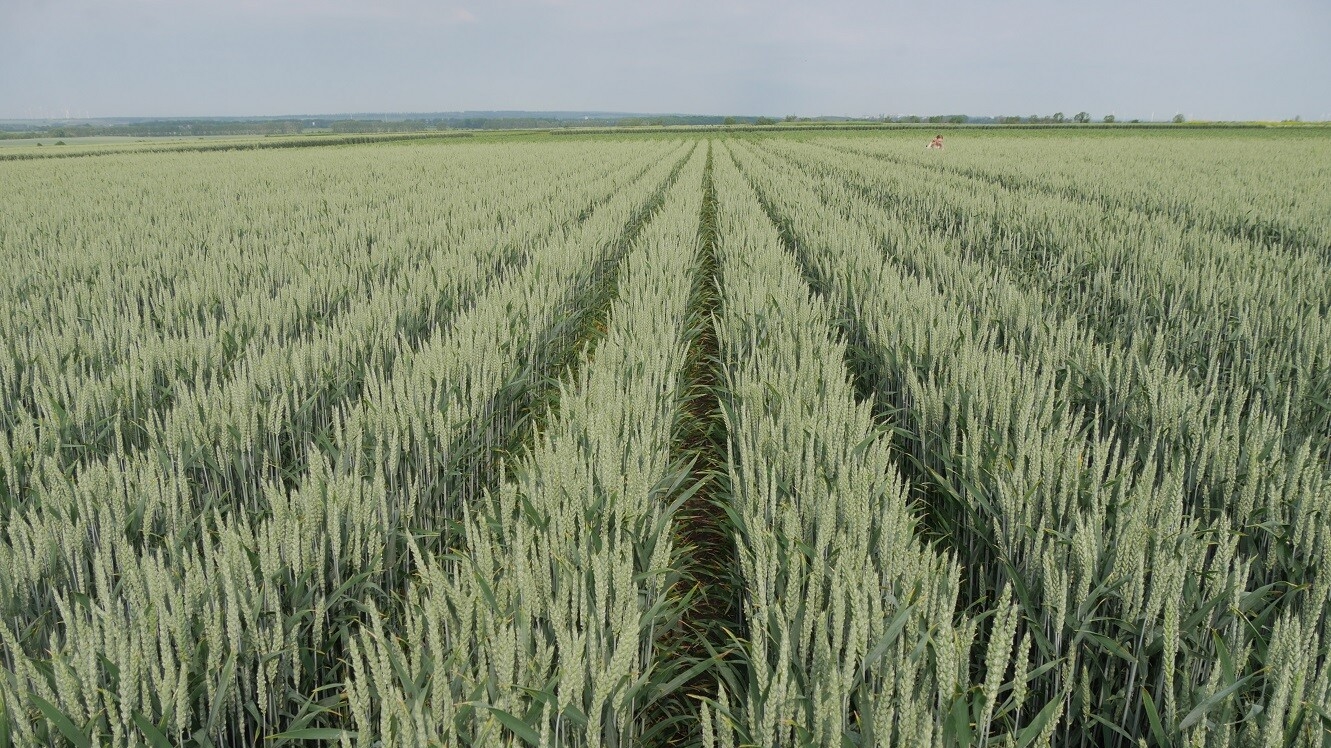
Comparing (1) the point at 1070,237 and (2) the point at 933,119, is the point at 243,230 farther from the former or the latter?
(2) the point at 933,119

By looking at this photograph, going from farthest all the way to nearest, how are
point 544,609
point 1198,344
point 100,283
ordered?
point 100,283
point 1198,344
point 544,609

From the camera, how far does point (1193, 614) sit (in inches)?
71.2

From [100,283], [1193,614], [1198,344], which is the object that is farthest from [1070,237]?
[100,283]

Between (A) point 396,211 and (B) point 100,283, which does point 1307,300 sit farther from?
(A) point 396,211

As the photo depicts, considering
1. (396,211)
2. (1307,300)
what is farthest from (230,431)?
(396,211)

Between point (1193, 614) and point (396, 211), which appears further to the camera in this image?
point (396, 211)

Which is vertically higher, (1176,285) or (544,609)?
(1176,285)

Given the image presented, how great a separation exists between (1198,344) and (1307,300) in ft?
4.43

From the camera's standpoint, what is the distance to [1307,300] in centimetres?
535

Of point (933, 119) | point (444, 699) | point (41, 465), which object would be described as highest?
point (933, 119)

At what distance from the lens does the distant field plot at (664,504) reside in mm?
1492

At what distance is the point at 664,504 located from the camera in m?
3.40

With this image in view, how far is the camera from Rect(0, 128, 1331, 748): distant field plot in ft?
4.90

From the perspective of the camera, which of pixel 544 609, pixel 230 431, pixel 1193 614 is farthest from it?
pixel 230 431
